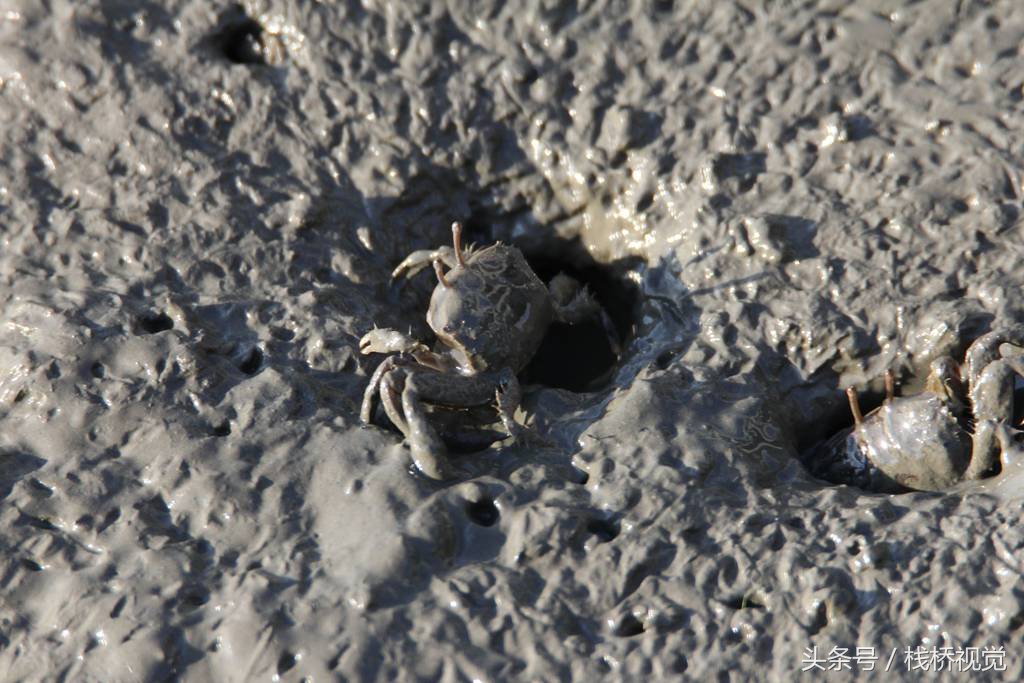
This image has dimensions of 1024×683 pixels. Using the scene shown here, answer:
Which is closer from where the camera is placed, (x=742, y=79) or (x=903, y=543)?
(x=903, y=543)

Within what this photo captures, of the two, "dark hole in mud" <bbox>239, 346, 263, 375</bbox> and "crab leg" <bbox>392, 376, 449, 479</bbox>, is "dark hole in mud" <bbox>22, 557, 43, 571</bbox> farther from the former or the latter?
"crab leg" <bbox>392, 376, 449, 479</bbox>

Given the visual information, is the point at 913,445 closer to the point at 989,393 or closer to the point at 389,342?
the point at 989,393

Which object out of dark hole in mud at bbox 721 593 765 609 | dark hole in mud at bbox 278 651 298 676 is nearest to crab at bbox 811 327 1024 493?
dark hole in mud at bbox 721 593 765 609

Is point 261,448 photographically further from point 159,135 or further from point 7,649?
point 159,135

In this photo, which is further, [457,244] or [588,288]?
[588,288]

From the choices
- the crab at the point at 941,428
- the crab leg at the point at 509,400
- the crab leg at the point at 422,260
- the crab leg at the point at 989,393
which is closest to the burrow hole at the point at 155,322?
the crab leg at the point at 422,260

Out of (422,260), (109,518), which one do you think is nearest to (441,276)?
(422,260)

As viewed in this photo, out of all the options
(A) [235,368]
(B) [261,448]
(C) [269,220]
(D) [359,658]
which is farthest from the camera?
(C) [269,220]

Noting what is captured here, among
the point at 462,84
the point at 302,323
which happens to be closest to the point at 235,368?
the point at 302,323
